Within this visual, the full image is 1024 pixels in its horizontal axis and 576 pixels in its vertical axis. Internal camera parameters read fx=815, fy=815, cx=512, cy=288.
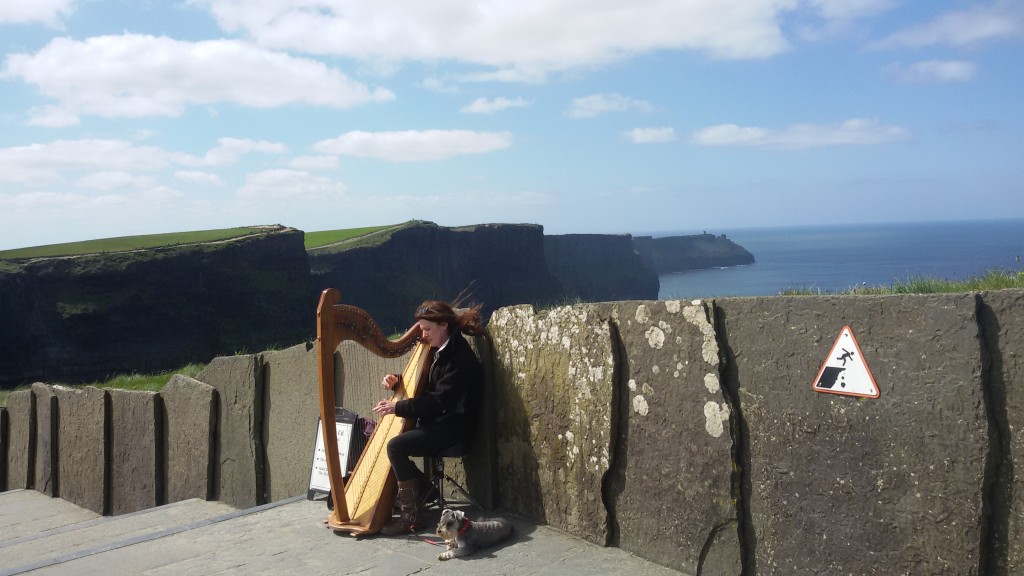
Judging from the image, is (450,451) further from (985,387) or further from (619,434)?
(985,387)

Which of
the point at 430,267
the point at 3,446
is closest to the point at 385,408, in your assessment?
the point at 3,446

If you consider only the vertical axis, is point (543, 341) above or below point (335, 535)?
above

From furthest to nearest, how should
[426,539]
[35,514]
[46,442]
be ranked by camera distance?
[46,442], [35,514], [426,539]

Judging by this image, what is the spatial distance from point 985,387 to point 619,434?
1.95 metres

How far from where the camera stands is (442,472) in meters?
5.41

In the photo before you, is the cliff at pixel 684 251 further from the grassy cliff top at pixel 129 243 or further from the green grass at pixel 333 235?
the grassy cliff top at pixel 129 243

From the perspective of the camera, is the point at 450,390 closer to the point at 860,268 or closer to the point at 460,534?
the point at 460,534

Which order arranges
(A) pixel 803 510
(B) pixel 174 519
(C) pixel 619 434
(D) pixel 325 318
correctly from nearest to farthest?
(A) pixel 803 510 → (C) pixel 619 434 → (D) pixel 325 318 → (B) pixel 174 519

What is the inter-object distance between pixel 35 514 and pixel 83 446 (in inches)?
37.3

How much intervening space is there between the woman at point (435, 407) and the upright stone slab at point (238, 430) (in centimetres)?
260

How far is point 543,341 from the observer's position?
5.03 m

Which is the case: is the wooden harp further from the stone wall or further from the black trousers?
the stone wall

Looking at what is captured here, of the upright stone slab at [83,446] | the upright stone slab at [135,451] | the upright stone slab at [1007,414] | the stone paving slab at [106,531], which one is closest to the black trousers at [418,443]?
the stone paving slab at [106,531]

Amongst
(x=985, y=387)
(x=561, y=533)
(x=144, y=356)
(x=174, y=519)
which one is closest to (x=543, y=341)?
(x=561, y=533)
